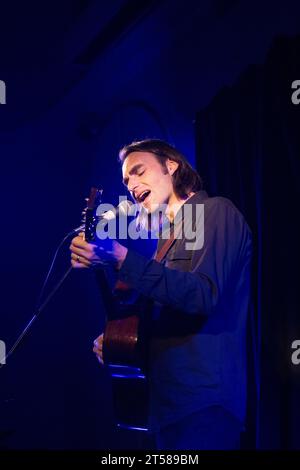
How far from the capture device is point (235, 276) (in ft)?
6.21

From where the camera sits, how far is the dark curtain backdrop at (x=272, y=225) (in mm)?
2291

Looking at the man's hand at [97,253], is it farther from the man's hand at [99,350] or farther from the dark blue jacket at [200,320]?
the man's hand at [99,350]

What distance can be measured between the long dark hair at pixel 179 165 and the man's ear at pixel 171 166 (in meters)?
0.01

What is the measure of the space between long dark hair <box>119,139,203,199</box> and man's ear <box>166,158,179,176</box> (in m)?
0.01

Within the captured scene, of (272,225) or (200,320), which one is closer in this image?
(200,320)

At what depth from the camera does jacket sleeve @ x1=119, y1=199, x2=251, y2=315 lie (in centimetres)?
165

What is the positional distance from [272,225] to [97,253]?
1.15 meters

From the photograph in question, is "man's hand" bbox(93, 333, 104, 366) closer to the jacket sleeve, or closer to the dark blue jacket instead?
the dark blue jacket

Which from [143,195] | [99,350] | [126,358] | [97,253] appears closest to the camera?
[97,253]

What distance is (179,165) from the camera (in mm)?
2457

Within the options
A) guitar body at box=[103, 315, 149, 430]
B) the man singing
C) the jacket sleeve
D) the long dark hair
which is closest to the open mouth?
the long dark hair

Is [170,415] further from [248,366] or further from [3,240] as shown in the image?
[3,240]

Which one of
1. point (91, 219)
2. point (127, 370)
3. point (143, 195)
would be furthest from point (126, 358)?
point (143, 195)

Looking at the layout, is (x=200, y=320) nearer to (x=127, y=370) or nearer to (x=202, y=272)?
(x=202, y=272)
